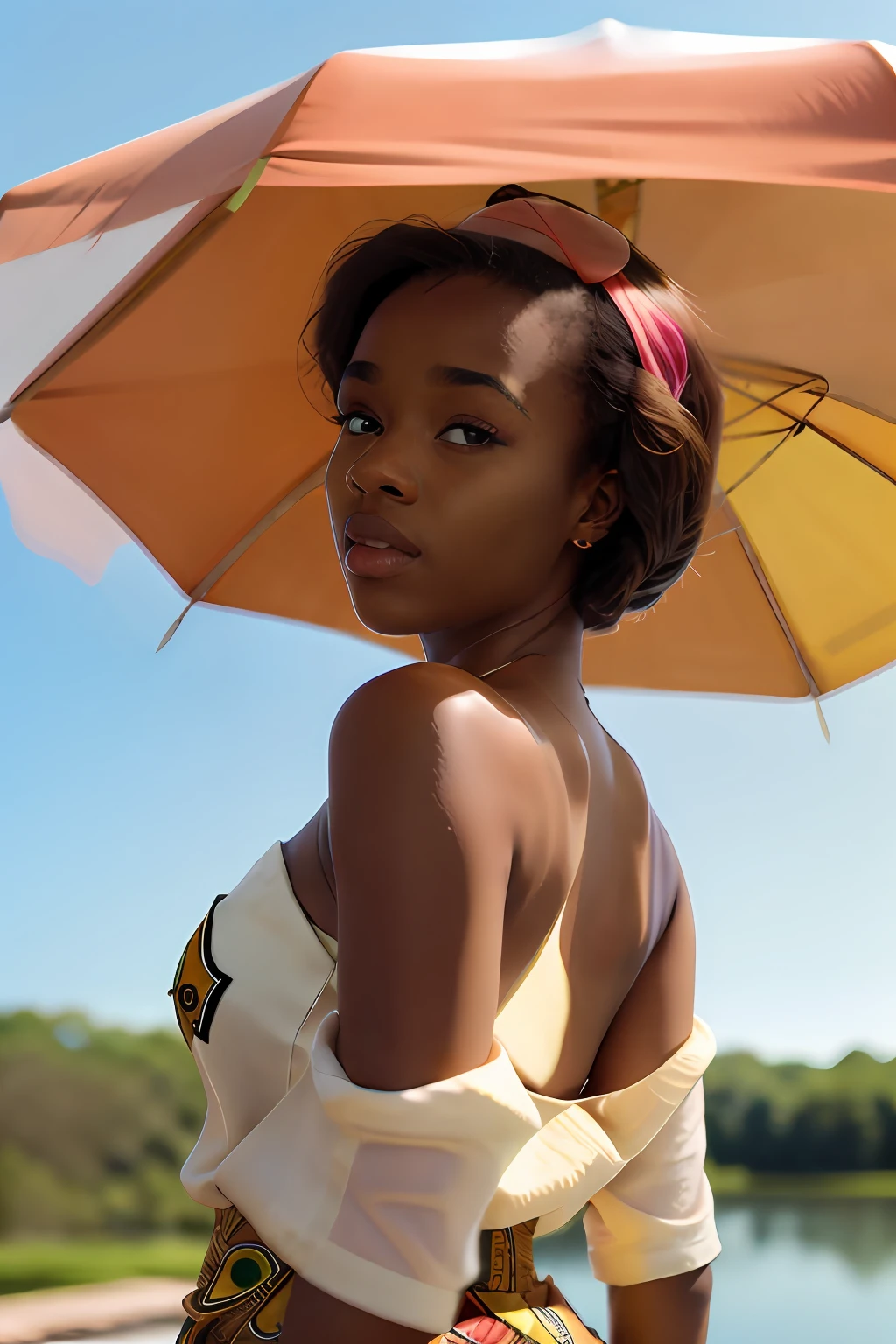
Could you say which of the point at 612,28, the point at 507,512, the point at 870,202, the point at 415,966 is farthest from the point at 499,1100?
the point at 870,202

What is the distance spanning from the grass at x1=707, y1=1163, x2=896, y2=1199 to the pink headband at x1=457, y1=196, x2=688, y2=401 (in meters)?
4.93

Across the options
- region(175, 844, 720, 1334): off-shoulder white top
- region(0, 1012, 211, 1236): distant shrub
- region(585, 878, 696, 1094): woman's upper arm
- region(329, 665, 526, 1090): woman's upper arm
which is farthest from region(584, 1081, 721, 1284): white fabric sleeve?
region(0, 1012, 211, 1236): distant shrub

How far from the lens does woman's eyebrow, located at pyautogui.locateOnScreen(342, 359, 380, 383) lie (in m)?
0.95

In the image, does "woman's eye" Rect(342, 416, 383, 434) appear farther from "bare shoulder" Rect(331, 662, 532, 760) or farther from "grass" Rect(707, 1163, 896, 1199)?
"grass" Rect(707, 1163, 896, 1199)

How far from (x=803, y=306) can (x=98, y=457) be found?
2.78 ft

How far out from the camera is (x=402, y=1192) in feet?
2.38

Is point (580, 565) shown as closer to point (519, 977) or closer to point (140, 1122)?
point (519, 977)

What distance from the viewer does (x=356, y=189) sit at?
1233 mm

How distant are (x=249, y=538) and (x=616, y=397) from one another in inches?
27.3

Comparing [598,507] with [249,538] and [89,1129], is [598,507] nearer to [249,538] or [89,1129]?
[249,538]

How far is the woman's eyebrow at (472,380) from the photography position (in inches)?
35.5

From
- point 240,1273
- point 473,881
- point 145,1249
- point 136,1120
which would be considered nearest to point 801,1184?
point 145,1249

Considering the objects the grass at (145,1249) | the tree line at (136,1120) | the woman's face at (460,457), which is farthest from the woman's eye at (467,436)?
the tree line at (136,1120)

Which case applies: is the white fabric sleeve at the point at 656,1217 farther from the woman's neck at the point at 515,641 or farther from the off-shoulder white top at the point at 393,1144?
the woman's neck at the point at 515,641
